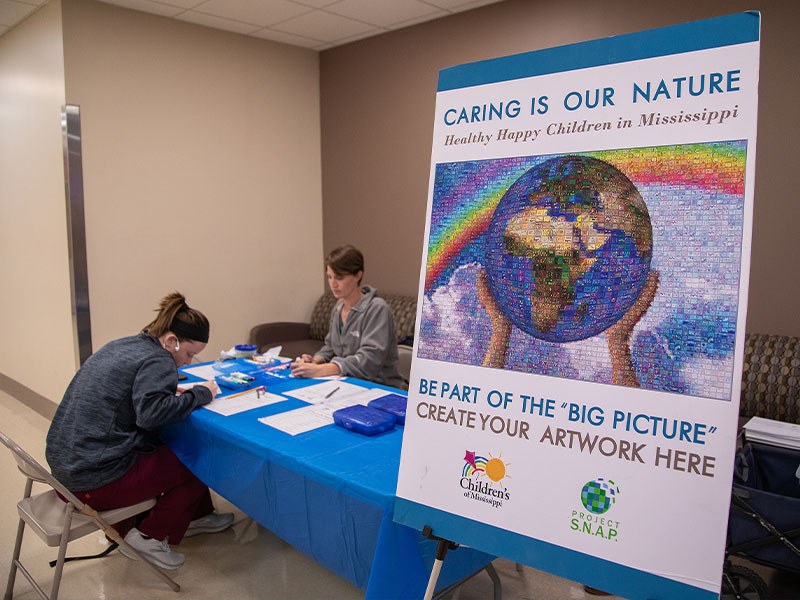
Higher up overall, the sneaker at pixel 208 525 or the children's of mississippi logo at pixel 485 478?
the children's of mississippi logo at pixel 485 478

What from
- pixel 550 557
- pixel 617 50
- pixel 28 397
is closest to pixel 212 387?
pixel 550 557

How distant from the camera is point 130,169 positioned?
4.21 m

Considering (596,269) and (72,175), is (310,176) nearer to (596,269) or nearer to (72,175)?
(72,175)

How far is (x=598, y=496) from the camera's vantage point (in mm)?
1185

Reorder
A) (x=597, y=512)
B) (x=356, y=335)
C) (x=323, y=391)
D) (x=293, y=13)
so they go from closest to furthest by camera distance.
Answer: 1. (x=597, y=512)
2. (x=323, y=391)
3. (x=356, y=335)
4. (x=293, y=13)

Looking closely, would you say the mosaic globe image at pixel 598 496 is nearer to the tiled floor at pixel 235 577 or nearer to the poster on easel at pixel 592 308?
the poster on easel at pixel 592 308

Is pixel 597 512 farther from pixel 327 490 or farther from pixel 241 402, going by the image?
pixel 241 402

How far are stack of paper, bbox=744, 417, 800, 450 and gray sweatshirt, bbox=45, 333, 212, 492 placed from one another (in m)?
2.23

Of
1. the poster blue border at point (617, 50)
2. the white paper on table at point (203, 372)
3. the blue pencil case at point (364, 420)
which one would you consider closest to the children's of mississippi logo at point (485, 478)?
the blue pencil case at point (364, 420)

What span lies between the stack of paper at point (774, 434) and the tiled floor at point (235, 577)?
0.65 m

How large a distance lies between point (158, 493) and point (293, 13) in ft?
11.3

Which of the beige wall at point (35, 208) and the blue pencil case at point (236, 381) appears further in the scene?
the beige wall at point (35, 208)

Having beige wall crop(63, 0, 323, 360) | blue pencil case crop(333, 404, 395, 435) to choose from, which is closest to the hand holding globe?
blue pencil case crop(333, 404, 395, 435)

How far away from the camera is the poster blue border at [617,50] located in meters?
1.10
